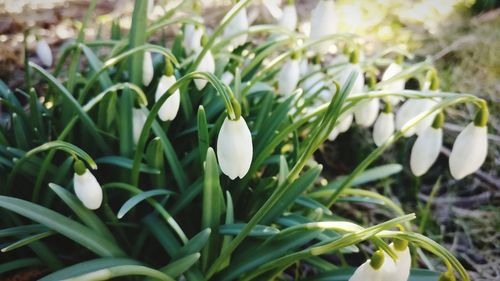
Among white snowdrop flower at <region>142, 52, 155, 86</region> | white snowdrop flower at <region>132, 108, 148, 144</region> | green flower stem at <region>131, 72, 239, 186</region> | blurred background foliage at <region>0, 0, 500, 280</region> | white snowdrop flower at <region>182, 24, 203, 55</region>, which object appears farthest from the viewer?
blurred background foliage at <region>0, 0, 500, 280</region>

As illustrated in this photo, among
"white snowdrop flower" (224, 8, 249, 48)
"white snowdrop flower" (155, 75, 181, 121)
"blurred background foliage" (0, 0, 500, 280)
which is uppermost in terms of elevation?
"white snowdrop flower" (224, 8, 249, 48)

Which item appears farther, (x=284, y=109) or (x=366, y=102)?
(x=284, y=109)

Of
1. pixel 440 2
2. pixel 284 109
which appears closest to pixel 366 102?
pixel 284 109

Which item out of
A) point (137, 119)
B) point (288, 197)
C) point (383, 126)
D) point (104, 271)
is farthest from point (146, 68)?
point (104, 271)

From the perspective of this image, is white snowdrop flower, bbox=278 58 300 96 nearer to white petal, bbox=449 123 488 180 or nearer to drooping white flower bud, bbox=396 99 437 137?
drooping white flower bud, bbox=396 99 437 137

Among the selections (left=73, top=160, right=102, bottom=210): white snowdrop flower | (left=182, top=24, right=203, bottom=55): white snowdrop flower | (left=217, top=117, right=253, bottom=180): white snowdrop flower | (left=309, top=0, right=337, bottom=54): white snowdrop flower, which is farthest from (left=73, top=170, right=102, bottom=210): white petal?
(left=309, top=0, right=337, bottom=54): white snowdrop flower

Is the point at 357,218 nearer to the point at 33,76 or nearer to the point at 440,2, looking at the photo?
the point at 33,76

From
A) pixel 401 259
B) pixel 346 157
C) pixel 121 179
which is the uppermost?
pixel 121 179
